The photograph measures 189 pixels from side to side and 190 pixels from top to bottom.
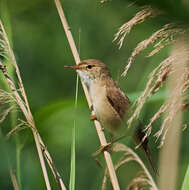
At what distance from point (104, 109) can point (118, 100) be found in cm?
17

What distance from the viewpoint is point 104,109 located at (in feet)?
9.27

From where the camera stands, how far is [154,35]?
1.21 metres

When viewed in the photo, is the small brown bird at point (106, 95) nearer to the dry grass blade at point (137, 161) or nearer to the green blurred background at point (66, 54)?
the green blurred background at point (66, 54)

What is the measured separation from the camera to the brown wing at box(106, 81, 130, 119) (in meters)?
2.93

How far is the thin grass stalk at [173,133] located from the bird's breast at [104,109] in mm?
1418

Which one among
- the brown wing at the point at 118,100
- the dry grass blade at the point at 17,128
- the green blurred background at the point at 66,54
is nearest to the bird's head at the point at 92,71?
the brown wing at the point at 118,100

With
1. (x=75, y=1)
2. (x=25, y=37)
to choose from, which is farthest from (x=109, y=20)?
(x=25, y=37)

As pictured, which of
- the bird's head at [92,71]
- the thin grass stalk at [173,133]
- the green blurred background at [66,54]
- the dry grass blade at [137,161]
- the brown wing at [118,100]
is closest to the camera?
the thin grass stalk at [173,133]

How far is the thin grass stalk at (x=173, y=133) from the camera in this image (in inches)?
43.8

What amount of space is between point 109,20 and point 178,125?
3.95 metres

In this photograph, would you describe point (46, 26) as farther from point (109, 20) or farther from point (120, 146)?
point (120, 146)

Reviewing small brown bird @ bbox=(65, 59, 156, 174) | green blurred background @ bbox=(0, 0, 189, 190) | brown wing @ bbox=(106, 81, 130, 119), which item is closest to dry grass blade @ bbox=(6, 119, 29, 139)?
small brown bird @ bbox=(65, 59, 156, 174)

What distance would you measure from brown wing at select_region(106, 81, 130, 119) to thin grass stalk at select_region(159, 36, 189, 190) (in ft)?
5.45

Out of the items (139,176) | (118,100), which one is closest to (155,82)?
(139,176)
